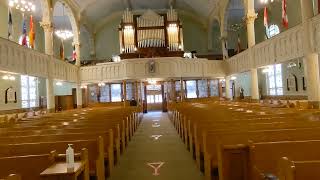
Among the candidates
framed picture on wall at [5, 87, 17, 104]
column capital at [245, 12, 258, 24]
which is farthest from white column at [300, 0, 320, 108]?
framed picture on wall at [5, 87, 17, 104]

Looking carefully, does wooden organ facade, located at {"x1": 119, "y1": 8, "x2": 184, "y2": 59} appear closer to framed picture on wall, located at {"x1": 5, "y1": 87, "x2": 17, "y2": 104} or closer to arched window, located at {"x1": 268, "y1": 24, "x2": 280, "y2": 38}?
arched window, located at {"x1": 268, "y1": 24, "x2": 280, "y2": 38}

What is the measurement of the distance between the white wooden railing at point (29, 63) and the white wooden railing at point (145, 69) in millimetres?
2648

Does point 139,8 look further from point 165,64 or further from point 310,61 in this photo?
point 310,61

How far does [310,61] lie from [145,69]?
1259cm

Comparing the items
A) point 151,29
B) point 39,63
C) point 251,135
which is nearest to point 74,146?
→ point 251,135

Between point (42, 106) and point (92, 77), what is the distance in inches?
164

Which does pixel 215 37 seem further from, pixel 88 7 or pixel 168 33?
pixel 88 7

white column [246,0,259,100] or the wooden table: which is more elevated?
white column [246,0,259,100]

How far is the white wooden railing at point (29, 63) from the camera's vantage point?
12294 millimetres

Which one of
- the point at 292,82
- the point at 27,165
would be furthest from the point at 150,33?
the point at 27,165

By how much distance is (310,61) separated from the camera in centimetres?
1100

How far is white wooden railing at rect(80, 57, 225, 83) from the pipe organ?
257cm

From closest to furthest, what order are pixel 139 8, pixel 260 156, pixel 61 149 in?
pixel 260 156 < pixel 61 149 < pixel 139 8

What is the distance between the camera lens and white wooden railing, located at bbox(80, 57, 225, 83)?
21.9m
